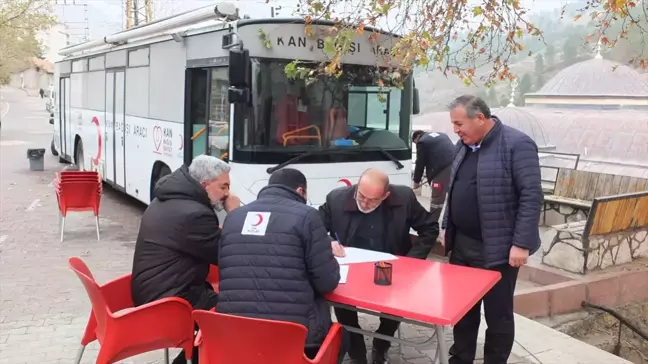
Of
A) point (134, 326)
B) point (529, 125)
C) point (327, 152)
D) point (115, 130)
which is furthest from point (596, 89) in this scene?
point (134, 326)

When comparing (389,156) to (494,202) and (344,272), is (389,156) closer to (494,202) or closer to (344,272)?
(494,202)

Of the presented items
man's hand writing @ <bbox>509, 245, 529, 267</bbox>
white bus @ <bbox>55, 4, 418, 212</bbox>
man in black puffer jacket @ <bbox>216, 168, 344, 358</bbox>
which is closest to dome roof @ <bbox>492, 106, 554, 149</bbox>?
white bus @ <bbox>55, 4, 418, 212</bbox>

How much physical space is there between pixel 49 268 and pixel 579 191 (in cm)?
804

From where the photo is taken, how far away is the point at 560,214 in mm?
9820

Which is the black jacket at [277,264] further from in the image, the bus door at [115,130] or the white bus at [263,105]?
the bus door at [115,130]

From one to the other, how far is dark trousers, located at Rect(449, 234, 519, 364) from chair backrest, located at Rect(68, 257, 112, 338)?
2.26 m

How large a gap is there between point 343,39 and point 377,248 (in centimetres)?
253

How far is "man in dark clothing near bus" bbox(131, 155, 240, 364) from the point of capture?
3379mm

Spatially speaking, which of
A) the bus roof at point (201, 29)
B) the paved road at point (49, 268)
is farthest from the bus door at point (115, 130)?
the paved road at point (49, 268)

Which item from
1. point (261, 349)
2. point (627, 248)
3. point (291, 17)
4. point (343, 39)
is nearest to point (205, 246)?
point (261, 349)

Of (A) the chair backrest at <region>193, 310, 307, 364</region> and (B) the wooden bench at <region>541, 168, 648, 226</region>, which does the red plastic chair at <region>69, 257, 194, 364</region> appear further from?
(B) the wooden bench at <region>541, 168, 648, 226</region>

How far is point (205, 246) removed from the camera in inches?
134

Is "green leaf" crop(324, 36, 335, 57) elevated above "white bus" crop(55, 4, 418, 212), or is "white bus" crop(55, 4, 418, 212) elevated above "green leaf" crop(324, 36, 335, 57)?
"green leaf" crop(324, 36, 335, 57)

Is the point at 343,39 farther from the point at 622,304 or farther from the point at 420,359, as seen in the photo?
the point at 622,304
